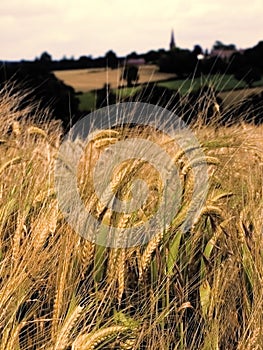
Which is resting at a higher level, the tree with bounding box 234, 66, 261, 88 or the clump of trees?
the tree with bounding box 234, 66, 261, 88

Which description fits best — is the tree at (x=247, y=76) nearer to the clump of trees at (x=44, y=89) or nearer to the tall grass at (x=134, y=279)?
the tall grass at (x=134, y=279)

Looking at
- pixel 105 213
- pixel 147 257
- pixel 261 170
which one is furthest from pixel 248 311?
pixel 261 170

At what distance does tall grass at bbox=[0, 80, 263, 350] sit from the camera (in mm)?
1470

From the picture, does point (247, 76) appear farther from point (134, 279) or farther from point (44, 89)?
point (134, 279)

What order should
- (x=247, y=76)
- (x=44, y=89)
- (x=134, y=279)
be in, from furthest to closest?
(x=44, y=89) → (x=247, y=76) → (x=134, y=279)

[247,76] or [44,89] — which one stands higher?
[247,76]

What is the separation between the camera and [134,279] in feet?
5.88

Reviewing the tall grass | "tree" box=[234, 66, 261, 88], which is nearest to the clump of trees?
"tree" box=[234, 66, 261, 88]

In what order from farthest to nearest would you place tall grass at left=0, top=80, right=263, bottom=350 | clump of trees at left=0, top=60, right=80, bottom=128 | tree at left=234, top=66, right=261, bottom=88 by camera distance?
clump of trees at left=0, top=60, right=80, bottom=128, tree at left=234, top=66, right=261, bottom=88, tall grass at left=0, top=80, right=263, bottom=350

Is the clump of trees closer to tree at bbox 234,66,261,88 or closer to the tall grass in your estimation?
tree at bbox 234,66,261,88

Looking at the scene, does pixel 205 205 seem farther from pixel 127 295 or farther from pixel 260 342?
pixel 260 342

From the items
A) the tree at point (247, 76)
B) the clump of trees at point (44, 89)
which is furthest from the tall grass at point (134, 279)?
the clump of trees at point (44, 89)

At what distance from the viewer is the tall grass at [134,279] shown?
147 centimetres

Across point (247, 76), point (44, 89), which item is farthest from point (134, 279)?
point (44, 89)
